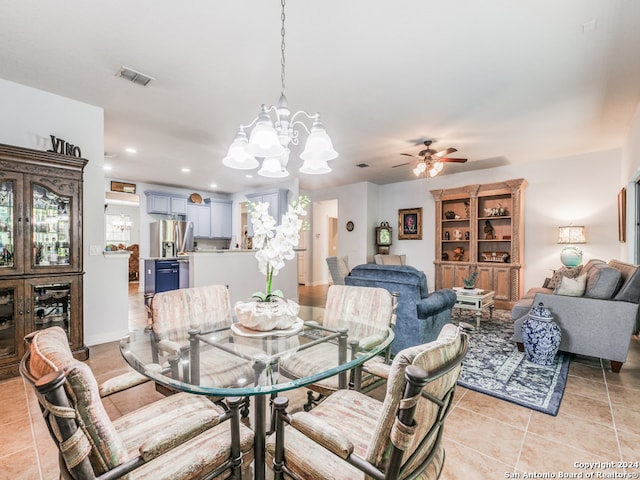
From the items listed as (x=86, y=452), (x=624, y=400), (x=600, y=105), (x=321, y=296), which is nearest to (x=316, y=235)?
(x=321, y=296)

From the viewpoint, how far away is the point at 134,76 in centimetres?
269

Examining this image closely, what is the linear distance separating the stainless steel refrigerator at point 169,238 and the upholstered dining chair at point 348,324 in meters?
5.88

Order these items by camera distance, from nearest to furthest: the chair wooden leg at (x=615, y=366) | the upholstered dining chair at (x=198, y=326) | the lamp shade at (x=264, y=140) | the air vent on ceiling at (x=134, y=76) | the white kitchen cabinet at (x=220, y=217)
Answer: the upholstered dining chair at (x=198, y=326), the lamp shade at (x=264, y=140), the air vent on ceiling at (x=134, y=76), the chair wooden leg at (x=615, y=366), the white kitchen cabinet at (x=220, y=217)

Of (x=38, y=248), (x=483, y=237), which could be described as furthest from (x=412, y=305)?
(x=483, y=237)

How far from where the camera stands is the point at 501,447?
1.78 m

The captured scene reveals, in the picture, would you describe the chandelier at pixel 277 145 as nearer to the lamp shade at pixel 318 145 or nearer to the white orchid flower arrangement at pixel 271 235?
the lamp shade at pixel 318 145

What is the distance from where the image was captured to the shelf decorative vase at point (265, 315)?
165 cm

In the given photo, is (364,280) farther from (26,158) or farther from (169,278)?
(169,278)

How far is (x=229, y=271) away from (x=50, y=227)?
2327 millimetres

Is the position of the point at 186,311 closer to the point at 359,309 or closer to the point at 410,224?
the point at 359,309

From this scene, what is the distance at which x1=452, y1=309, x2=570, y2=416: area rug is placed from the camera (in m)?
2.31

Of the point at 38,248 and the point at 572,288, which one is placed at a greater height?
the point at 38,248

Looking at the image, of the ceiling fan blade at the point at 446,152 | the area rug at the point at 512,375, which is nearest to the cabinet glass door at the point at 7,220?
the area rug at the point at 512,375

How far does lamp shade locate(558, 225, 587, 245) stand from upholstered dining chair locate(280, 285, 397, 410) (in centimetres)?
444
